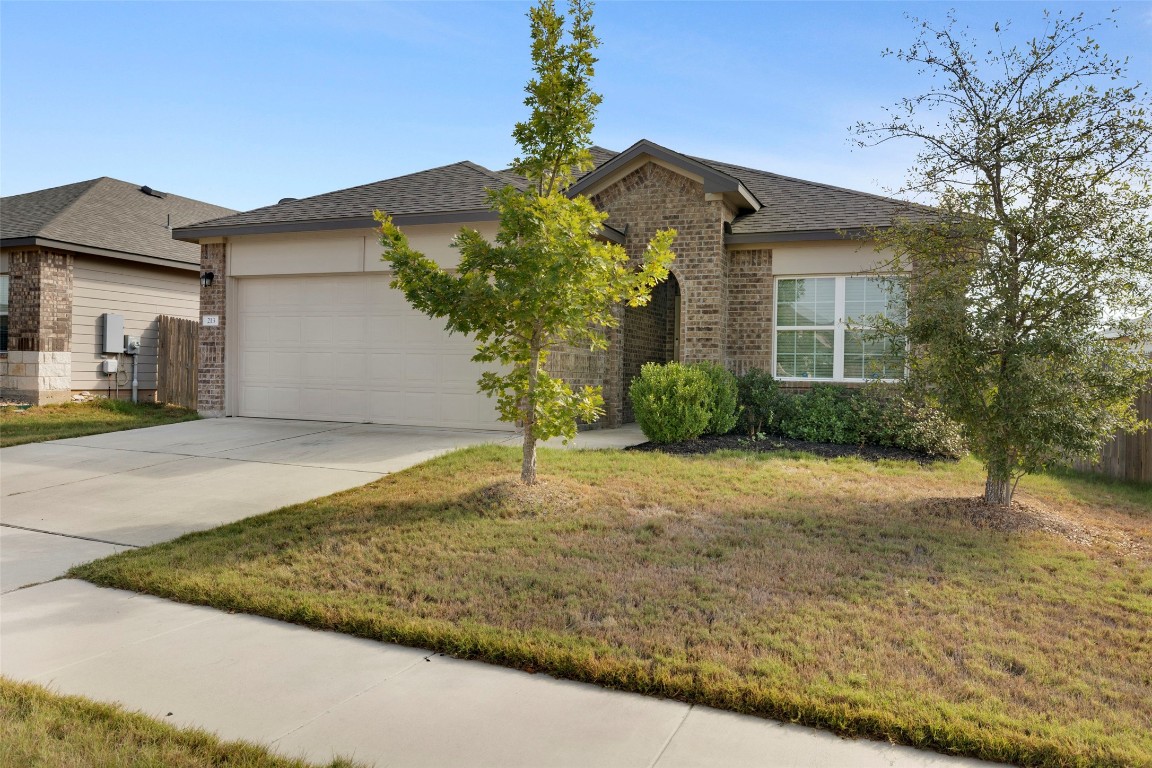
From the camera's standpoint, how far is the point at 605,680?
3625 millimetres

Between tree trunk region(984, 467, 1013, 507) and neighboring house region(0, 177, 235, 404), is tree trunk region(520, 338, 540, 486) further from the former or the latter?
neighboring house region(0, 177, 235, 404)

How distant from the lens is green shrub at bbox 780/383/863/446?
36.9 ft

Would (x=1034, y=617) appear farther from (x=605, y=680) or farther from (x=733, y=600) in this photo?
(x=605, y=680)

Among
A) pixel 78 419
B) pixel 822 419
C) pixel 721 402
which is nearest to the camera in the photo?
pixel 721 402

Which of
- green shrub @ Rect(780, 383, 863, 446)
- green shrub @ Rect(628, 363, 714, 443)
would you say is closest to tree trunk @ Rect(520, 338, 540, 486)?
green shrub @ Rect(628, 363, 714, 443)

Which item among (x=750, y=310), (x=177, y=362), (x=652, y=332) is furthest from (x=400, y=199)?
(x=177, y=362)

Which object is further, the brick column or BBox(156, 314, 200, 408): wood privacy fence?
BBox(156, 314, 200, 408): wood privacy fence

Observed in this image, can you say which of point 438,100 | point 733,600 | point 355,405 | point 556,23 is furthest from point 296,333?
point 733,600

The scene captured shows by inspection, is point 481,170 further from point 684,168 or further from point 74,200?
point 74,200

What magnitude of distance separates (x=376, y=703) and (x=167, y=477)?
6.39 metres

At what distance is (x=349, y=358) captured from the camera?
1266 cm

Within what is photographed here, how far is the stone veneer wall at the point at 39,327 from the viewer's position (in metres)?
15.4

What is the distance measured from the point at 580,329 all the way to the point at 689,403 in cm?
397

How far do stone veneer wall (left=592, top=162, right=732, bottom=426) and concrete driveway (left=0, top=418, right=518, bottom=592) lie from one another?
144 inches
